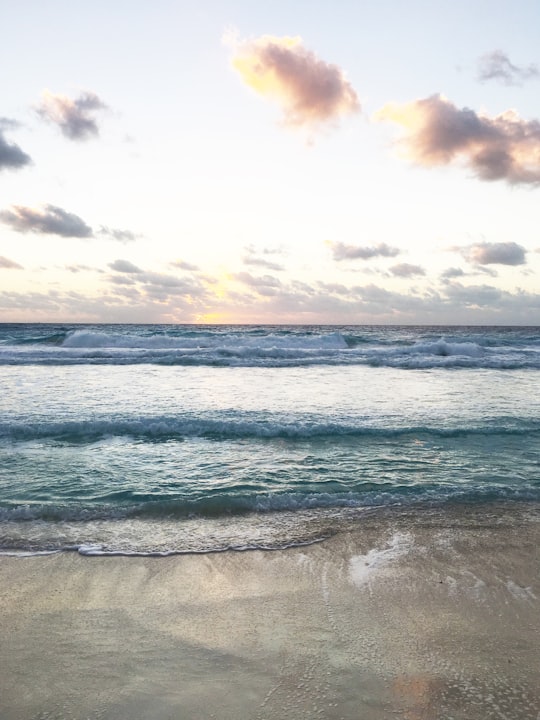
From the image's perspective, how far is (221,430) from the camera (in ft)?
30.8

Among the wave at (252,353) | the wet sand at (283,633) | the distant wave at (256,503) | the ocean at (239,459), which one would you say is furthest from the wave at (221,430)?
the wave at (252,353)

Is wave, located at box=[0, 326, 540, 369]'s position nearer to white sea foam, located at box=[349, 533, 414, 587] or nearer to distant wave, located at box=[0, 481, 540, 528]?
distant wave, located at box=[0, 481, 540, 528]

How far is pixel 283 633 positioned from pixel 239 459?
4460 mm

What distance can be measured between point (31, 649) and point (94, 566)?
3.86 feet

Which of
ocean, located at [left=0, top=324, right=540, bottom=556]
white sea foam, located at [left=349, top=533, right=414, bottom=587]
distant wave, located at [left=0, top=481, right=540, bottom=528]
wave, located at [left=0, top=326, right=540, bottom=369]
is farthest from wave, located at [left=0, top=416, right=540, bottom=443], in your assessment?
wave, located at [left=0, top=326, right=540, bottom=369]

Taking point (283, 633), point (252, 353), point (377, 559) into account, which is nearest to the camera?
point (283, 633)

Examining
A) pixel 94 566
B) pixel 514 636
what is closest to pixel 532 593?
pixel 514 636

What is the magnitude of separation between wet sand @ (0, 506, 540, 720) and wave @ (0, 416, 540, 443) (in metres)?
4.40

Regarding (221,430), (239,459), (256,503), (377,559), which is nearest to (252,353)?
(221,430)

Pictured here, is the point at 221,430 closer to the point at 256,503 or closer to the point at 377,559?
the point at 256,503

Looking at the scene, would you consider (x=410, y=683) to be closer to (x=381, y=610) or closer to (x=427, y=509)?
(x=381, y=610)

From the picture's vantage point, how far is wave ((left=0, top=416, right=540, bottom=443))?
8.99 m

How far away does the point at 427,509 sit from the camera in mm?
5648

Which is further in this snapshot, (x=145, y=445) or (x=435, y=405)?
(x=435, y=405)
